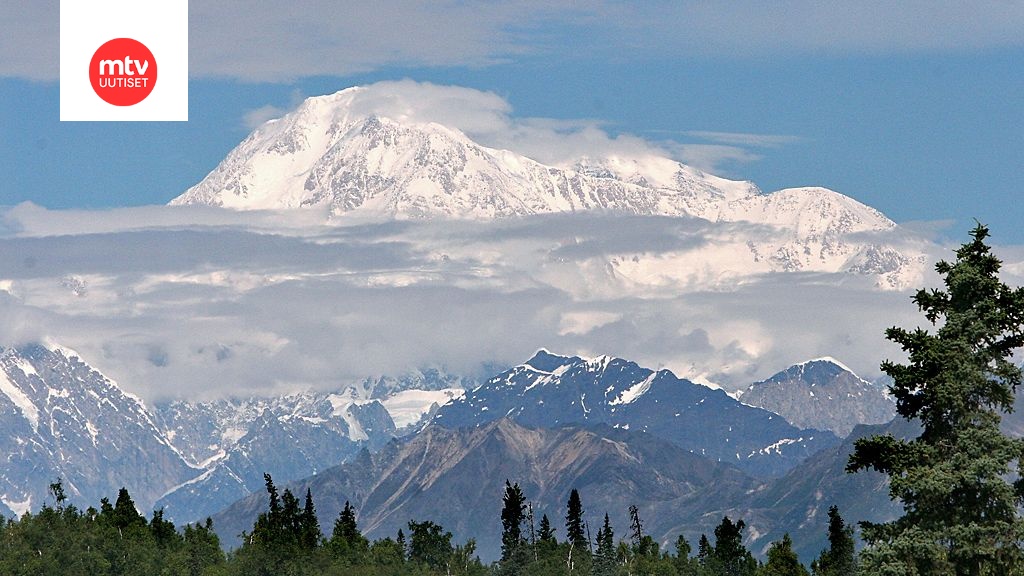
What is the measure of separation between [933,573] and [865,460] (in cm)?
418

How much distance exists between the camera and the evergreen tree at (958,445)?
180 ft

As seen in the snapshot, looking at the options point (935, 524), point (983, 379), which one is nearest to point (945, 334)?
point (983, 379)

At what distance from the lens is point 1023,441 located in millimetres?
55938

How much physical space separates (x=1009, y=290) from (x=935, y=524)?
7.49 metres

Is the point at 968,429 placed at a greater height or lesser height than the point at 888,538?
greater

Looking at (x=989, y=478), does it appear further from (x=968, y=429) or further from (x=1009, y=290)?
(x=1009, y=290)

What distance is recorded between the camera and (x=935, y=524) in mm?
55812

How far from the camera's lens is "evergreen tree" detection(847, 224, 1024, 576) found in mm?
54750

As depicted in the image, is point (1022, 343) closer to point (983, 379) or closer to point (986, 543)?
point (983, 379)

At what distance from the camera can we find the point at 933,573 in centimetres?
5512

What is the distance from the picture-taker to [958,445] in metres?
55.2

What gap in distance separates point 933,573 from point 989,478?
336cm

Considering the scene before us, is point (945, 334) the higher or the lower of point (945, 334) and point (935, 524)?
the higher

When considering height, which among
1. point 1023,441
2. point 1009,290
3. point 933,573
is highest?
point 1009,290
